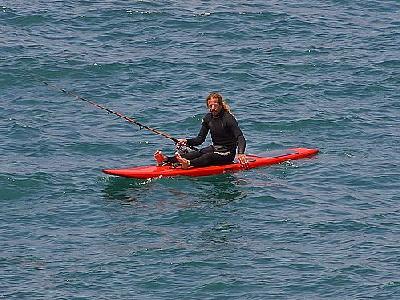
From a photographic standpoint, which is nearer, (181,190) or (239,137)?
(181,190)

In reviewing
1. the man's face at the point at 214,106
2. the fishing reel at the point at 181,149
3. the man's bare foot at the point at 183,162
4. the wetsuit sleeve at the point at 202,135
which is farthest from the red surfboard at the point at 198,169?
the man's face at the point at 214,106

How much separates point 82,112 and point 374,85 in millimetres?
8588

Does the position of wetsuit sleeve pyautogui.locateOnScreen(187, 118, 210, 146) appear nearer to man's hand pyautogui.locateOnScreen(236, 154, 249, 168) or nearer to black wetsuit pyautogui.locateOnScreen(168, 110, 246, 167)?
black wetsuit pyautogui.locateOnScreen(168, 110, 246, 167)

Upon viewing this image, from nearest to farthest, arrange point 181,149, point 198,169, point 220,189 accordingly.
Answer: point 220,189 → point 198,169 → point 181,149

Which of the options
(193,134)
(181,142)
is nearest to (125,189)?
(181,142)

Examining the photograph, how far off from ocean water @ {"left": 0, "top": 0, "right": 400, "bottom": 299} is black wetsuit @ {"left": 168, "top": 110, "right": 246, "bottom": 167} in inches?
19.6

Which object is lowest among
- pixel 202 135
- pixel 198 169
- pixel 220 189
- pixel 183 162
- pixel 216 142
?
pixel 220 189

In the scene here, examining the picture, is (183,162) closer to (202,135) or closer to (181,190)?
(202,135)

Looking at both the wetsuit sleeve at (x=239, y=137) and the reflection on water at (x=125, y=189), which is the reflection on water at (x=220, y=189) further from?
the reflection on water at (x=125, y=189)

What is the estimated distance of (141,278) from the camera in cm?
2283

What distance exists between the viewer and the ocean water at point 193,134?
2322cm

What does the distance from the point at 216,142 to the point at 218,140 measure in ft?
0.41

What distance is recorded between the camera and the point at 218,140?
28.4 meters

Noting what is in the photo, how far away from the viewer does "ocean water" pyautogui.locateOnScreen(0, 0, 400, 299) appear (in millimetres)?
23219
